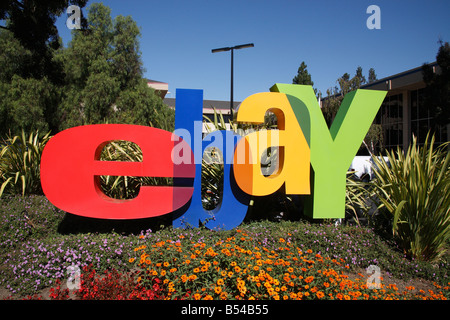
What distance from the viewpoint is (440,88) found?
10656 mm

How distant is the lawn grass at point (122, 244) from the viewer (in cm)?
359

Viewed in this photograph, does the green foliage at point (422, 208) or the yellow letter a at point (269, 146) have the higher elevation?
the yellow letter a at point (269, 146)

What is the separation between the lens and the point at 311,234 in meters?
4.54

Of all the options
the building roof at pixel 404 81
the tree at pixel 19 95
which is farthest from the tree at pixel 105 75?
the building roof at pixel 404 81

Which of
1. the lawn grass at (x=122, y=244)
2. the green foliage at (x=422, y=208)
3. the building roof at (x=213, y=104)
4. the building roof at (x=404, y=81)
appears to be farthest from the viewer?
the building roof at (x=213, y=104)

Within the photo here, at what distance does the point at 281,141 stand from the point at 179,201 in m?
Answer: 1.87

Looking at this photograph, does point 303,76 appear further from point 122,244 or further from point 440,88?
point 122,244

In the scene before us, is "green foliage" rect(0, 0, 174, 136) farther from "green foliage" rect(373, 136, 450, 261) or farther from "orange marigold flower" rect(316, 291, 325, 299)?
"orange marigold flower" rect(316, 291, 325, 299)

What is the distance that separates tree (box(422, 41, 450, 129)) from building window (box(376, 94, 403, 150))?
7433 millimetres

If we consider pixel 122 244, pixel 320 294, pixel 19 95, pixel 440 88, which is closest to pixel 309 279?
pixel 320 294

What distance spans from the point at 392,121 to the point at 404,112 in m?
1.20

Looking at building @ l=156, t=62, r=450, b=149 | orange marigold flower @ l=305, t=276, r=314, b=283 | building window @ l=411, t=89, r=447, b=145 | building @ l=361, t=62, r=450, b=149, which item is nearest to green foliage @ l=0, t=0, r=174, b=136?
building @ l=156, t=62, r=450, b=149

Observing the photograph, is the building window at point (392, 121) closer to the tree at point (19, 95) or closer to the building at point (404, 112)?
the building at point (404, 112)

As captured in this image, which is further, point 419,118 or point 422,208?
point 419,118
